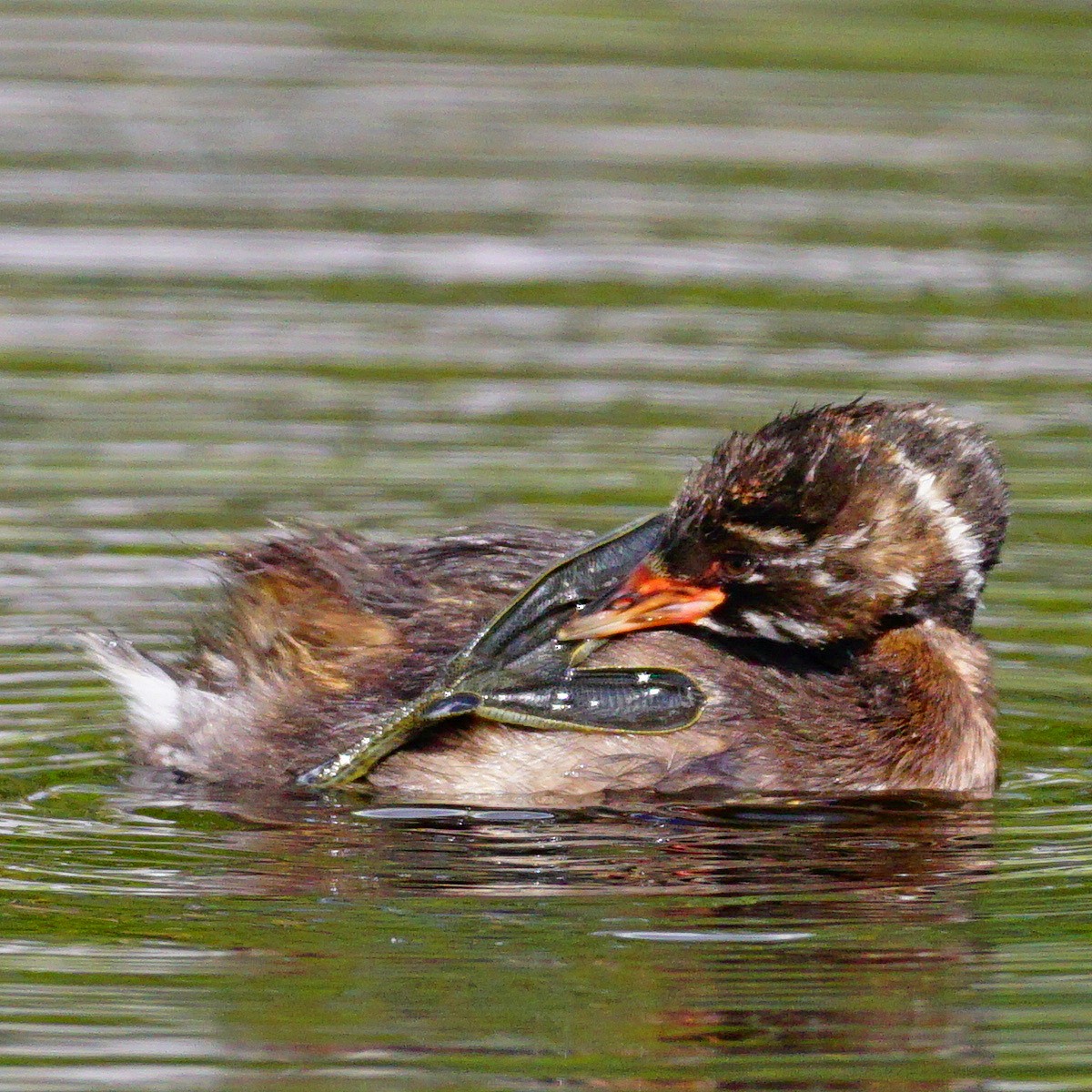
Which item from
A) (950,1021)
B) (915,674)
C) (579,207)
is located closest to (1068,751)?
(915,674)

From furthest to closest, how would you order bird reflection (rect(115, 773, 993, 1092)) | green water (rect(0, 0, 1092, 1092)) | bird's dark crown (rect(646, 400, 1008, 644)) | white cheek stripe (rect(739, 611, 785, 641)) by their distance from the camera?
white cheek stripe (rect(739, 611, 785, 641)) < bird's dark crown (rect(646, 400, 1008, 644)) < green water (rect(0, 0, 1092, 1092)) < bird reflection (rect(115, 773, 993, 1092))

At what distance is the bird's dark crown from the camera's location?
7.25m

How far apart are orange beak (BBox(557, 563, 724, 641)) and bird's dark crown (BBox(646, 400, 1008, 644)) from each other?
3cm

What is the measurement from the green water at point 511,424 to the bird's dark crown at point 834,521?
22.3 inches

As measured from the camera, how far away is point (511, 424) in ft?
35.1

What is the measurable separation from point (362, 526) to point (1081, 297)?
4503 mm

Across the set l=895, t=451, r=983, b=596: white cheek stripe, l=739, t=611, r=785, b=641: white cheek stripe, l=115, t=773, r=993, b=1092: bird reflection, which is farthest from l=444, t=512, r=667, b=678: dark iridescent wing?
l=895, t=451, r=983, b=596: white cheek stripe

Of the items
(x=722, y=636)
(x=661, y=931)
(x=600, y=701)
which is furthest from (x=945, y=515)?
(x=661, y=931)

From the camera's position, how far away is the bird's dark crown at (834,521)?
7.25 m

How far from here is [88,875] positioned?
6.52 metres

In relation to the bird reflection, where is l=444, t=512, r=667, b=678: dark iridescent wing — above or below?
above

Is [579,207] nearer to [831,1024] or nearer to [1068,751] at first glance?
[1068,751]

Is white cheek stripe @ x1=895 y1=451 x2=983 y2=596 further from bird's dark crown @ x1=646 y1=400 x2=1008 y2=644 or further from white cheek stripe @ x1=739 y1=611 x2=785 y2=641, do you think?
white cheek stripe @ x1=739 y1=611 x2=785 y2=641

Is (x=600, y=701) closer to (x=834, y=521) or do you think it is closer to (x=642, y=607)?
(x=642, y=607)
